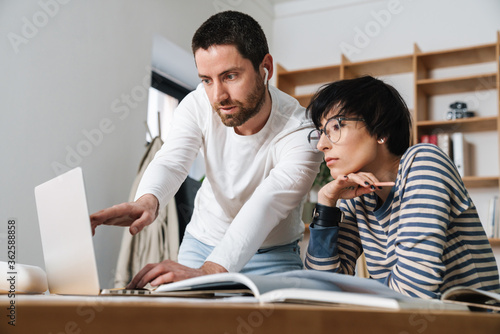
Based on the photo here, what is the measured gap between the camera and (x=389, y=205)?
1052 millimetres

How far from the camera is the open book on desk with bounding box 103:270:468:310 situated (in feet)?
1.46

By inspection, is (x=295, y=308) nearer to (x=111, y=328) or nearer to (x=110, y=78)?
(x=111, y=328)

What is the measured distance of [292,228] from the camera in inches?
57.8

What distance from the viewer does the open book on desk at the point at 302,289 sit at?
1.46 ft

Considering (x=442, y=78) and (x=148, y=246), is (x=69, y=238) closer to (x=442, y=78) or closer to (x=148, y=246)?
(x=148, y=246)

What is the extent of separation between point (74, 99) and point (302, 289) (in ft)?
7.89

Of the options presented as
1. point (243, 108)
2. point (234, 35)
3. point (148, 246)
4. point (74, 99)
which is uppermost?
point (74, 99)

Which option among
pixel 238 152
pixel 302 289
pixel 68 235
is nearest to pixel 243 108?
pixel 238 152

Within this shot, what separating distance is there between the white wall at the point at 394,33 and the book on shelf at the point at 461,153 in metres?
0.18

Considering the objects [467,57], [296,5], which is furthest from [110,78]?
[467,57]

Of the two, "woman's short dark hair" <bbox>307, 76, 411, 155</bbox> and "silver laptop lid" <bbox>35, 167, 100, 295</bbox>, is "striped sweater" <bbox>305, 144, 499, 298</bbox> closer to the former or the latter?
"woman's short dark hair" <bbox>307, 76, 411, 155</bbox>

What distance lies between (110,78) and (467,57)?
8.71 feet

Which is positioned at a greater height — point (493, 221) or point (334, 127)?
point (334, 127)

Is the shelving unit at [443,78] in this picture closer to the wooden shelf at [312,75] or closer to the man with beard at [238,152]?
the wooden shelf at [312,75]
